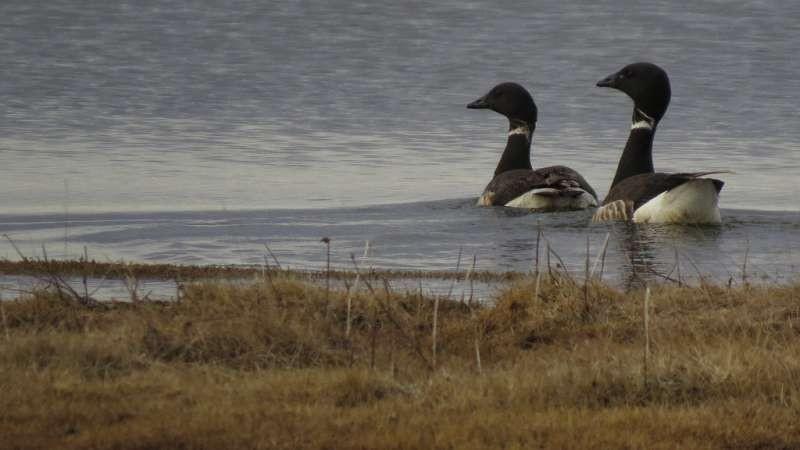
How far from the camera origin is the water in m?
17.1

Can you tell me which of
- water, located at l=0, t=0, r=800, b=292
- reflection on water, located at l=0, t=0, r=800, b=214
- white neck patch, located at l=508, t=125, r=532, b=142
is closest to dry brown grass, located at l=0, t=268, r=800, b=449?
water, located at l=0, t=0, r=800, b=292

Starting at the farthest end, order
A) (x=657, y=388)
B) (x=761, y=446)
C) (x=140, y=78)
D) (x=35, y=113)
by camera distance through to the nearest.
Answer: (x=140, y=78), (x=35, y=113), (x=657, y=388), (x=761, y=446)

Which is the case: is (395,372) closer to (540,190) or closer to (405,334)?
(405,334)

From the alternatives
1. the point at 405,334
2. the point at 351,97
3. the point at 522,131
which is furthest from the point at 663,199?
the point at 351,97

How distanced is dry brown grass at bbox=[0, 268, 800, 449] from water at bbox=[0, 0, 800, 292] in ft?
6.59

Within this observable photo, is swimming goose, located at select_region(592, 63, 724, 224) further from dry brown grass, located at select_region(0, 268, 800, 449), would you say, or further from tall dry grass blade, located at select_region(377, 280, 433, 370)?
tall dry grass blade, located at select_region(377, 280, 433, 370)

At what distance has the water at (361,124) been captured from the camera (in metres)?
17.1

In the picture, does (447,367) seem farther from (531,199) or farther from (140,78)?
(140,78)

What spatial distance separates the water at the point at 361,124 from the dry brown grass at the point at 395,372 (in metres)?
2.01

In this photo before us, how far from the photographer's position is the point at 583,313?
10.4 meters

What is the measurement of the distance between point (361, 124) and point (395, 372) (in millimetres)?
22251

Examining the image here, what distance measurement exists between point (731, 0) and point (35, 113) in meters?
33.8

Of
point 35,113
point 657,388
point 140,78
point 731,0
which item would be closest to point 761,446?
point 657,388

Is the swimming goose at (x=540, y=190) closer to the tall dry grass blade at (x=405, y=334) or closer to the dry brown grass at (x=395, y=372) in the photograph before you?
the dry brown grass at (x=395, y=372)
